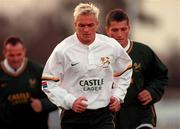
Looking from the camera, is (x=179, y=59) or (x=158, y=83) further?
(x=179, y=59)

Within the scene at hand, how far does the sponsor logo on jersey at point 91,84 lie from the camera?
849 centimetres

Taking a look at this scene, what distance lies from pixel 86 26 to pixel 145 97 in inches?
61.2

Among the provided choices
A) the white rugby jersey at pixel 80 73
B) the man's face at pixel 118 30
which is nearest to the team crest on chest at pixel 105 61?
the white rugby jersey at pixel 80 73

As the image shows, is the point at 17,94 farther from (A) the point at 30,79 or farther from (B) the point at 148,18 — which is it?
(B) the point at 148,18

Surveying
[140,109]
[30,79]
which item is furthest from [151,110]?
[30,79]

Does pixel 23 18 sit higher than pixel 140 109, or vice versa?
pixel 140 109

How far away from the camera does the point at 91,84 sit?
8.49 meters

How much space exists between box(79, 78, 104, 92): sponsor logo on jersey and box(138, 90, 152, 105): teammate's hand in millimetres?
1182

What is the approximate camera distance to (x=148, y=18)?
2984 centimetres

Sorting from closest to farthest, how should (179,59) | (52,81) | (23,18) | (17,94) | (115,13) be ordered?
(52,81), (115,13), (17,94), (179,59), (23,18)

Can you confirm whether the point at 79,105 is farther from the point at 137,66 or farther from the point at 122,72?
the point at 137,66

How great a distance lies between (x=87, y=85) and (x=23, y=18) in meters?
23.2

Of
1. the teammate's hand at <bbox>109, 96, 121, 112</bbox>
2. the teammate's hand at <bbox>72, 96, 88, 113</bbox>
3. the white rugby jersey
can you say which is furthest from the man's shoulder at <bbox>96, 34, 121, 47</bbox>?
the teammate's hand at <bbox>72, 96, 88, 113</bbox>

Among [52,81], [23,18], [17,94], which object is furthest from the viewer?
[23,18]
